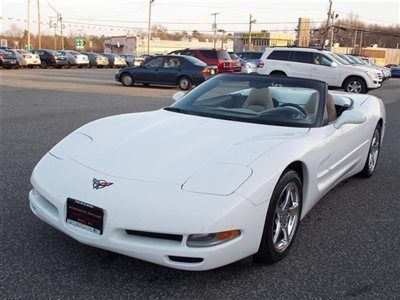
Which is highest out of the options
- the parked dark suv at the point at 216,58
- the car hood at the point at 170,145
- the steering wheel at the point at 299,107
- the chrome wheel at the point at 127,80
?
the parked dark suv at the point at 216,58

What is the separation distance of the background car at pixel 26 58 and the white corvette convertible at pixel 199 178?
31780mm

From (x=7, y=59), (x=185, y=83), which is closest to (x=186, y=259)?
(x=185, y=83)

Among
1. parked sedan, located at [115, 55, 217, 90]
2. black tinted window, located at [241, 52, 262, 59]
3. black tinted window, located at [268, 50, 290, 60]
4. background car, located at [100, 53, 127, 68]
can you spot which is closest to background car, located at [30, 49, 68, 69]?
background car, located at [100, 53, 127, 68]

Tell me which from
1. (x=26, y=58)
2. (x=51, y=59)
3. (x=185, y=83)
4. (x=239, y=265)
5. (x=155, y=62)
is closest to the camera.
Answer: (x=239, y=265)

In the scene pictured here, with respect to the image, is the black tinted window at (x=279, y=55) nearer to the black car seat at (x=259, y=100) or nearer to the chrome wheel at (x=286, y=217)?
the black car seat at (x=259, y=100)

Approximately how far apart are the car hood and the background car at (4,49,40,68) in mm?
31873

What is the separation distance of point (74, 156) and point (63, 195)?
1.50 feet

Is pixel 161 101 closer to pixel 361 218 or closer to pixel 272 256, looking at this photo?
pixel 361 218

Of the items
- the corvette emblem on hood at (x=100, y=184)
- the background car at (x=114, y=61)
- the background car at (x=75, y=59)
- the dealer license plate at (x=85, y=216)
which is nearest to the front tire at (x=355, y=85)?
the corvette emblem on hood at (x=100, y=184)

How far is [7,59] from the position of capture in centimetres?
3062

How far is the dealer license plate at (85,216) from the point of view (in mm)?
2537

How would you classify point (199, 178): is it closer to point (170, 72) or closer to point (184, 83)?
point (184, 83)

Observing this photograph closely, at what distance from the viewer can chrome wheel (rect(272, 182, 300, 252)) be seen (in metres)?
2.99

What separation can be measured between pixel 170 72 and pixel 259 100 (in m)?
14.3
